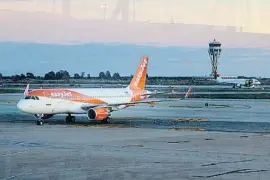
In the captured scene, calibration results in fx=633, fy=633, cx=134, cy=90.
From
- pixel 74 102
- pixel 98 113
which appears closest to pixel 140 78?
pixel 74 102

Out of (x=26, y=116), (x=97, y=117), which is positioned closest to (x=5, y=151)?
(x=97, y=117)

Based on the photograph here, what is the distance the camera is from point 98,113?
48.7 m

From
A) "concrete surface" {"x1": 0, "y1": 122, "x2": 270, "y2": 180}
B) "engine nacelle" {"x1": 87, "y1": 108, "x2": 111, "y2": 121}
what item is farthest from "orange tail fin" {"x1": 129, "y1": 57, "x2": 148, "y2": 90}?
"concrete surface" {"x1": 0, "y1": 122, "x2": 270, "y2": 180}

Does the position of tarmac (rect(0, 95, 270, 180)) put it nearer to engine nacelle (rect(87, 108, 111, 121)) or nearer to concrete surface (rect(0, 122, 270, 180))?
concrete surface (rect(0, 122, 270, 180))

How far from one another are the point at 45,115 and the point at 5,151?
22098mm

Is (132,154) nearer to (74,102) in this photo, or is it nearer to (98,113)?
(98,113)

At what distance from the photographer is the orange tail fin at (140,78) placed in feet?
191

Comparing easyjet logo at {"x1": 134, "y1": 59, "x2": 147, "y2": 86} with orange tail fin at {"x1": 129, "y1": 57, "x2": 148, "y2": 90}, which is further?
easyjet logo at {"x1": 134, "y1": 59, "x2": 147, "y2": 86}

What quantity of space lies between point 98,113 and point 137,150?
19.7 m

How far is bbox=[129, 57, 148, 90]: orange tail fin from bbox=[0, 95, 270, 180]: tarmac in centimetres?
965

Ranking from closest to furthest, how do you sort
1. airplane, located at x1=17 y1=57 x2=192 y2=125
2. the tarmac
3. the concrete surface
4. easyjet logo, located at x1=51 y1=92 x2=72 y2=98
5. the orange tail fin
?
the concrete surface < the tarmac < airplane, located at x1=17 y1=57 x2=192 y2=125 < easyjet logo, located at x1=51 y1=92 x2=72 y2=98 < the orange tail fin

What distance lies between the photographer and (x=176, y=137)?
36.0 m

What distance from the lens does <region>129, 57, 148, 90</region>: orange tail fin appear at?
58.2 meters

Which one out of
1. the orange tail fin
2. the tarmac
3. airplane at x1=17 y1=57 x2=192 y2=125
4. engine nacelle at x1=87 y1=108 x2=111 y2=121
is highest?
the orange tail fin
